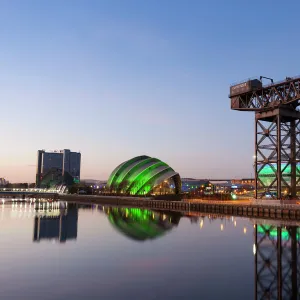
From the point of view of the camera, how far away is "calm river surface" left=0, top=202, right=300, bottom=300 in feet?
70.8

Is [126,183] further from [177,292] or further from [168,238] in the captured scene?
[177,292]

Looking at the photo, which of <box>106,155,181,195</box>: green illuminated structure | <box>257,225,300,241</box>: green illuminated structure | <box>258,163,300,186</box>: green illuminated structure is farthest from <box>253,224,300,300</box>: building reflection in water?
<box>106,155,181,195</box>: green illuminated structure

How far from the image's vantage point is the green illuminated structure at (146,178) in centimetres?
12938

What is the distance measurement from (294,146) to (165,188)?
222 feet

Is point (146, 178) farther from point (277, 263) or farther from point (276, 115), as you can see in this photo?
point (277, 263)

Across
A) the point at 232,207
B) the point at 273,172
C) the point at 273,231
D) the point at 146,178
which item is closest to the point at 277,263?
the point at 273,231

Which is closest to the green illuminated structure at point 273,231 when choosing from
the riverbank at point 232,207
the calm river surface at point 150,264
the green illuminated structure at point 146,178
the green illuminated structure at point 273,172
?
the calm river surface at point 150,264

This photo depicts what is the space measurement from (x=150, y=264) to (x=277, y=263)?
386 inches

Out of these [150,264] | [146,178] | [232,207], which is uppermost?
[146,178]

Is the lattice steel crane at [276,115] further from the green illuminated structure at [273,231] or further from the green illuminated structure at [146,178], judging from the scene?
the green illuminated structure at [146,178]

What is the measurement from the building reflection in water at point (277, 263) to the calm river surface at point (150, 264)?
2.1 inches

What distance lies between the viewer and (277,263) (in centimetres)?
2916

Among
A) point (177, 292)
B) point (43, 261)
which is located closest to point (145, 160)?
point (43, 261)

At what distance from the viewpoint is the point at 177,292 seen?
21.3 m
